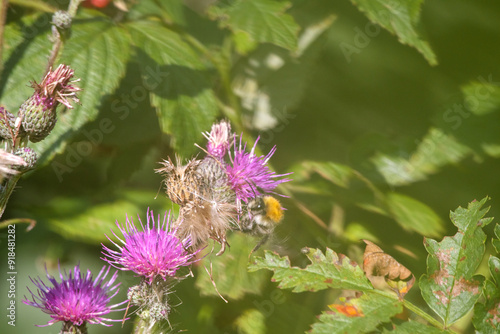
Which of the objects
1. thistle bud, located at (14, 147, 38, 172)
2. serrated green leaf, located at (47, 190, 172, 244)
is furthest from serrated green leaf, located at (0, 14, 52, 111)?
serrated green leaf, located at (47, 190, 172, 244)

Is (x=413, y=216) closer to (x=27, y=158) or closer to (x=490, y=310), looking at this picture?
(x=490, y=310)

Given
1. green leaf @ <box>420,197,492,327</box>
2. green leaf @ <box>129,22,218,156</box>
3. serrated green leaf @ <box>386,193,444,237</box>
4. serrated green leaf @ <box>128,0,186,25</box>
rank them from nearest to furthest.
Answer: green leaf @ <box>420,197,492,327</box> → green leaf @ <box>129,22,218,156</box> → serrated green leaf @ <box>386,193,444,237</box> → serrated green leaf @ <box>128,0,186,25</box>

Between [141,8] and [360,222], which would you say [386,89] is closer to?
[360,222]

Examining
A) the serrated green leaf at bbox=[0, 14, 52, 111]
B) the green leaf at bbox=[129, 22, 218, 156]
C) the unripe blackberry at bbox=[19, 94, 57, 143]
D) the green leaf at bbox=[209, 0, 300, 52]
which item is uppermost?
the green leaf at bbox=[209, 0, 300, 52]

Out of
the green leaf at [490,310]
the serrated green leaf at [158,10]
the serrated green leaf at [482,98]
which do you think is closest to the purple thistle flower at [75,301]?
the green leaf at [490,310]

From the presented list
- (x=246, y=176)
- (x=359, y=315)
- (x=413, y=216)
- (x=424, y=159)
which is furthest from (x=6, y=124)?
(x=424, y=159)

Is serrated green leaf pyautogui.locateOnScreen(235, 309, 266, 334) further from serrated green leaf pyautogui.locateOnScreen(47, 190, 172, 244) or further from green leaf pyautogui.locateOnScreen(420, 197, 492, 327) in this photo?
green leaf pyautogui.locateOnScreen(420, 197, 492, 327)

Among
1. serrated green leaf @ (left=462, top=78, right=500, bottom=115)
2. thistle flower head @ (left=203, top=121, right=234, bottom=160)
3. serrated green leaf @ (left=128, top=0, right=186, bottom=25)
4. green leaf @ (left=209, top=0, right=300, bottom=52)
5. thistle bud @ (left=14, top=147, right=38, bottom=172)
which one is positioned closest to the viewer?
thistle bud @ (left=14, top=147, right=38, bottom=172)
